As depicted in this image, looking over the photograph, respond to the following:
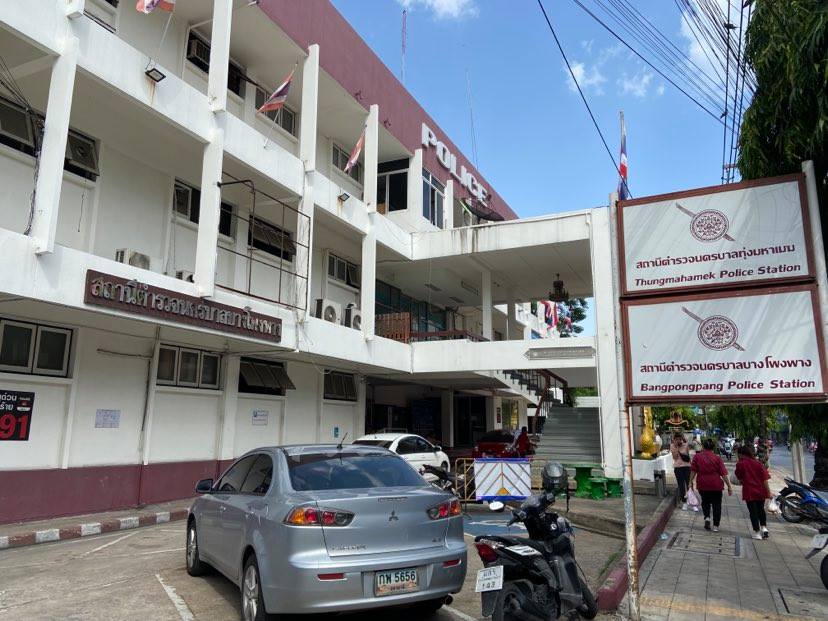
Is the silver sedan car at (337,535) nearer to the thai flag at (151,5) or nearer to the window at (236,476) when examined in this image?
the window at (236,476)

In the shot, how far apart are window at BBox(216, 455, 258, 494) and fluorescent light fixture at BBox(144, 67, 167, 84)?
8.07 meters

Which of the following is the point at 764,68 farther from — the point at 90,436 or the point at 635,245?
the point at 90,436

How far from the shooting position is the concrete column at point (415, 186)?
22000mm

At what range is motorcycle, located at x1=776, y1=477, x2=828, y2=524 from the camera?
11102 mm

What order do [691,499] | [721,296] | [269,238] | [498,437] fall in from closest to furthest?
[721,296], [691,499], [269,238], [498,437]

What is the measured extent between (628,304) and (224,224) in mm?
12093

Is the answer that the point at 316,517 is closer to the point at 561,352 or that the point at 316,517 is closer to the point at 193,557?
the point at 193,557

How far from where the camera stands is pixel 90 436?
11.7m

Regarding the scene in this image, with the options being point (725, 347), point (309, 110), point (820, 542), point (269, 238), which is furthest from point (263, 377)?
point (820, 542)

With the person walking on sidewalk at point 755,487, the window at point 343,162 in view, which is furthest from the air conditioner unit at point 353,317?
the person walking on sidewalk at point 755,487

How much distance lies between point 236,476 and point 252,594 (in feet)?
5.40

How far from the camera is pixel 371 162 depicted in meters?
18.9

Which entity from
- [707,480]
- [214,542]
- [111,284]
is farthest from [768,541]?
[111,284]

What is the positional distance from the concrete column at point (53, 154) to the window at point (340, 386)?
10.9m
